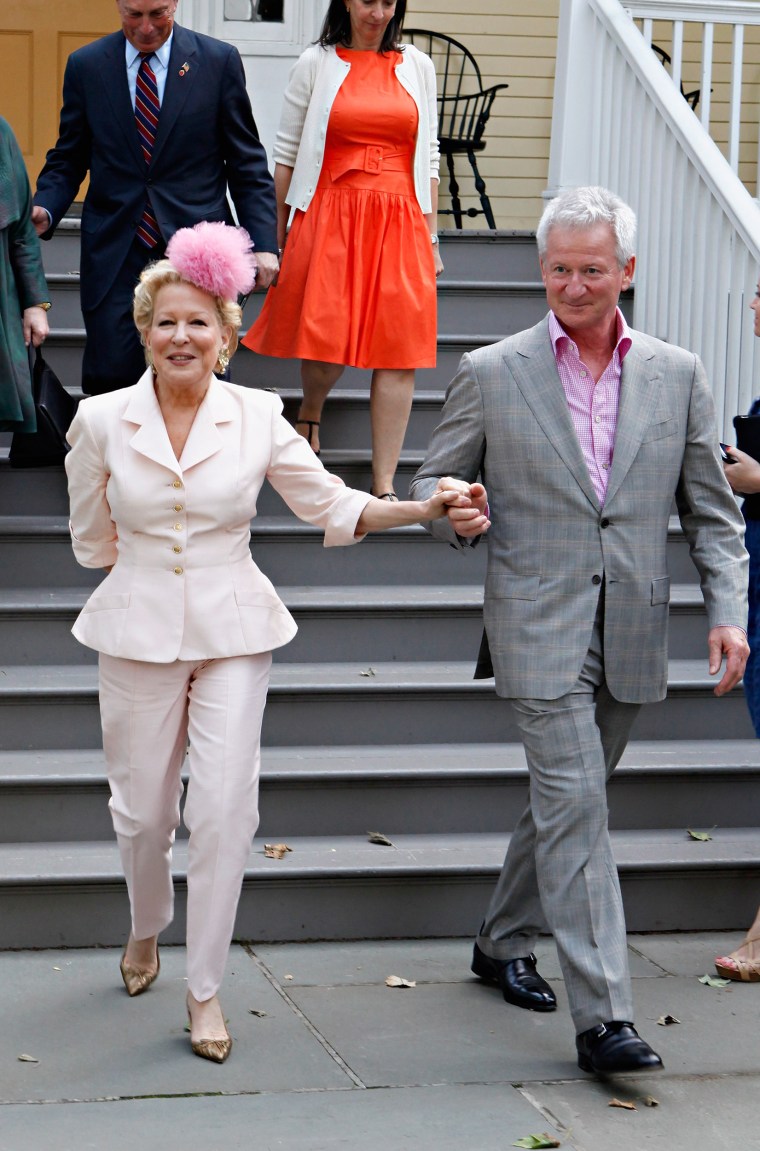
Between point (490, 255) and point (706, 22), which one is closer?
point (490, 255)

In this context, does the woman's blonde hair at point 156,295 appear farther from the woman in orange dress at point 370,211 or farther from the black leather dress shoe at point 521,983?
the woman in orange dress at point 370,211

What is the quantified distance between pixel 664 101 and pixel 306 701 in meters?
3.04

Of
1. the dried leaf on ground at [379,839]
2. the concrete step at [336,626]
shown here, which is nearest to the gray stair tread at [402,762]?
the dried leaf on ground at [379,839]

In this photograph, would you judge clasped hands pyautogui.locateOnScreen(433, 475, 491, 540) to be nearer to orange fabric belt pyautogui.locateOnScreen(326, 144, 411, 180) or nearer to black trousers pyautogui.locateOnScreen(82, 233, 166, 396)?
black trousers pyautogui.locateOnScreen(82, 233, 166, 396)

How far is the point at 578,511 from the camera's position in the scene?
383cm

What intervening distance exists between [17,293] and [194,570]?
2.16m

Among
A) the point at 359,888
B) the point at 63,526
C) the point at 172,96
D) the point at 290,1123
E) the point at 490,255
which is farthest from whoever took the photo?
the point at 490,255

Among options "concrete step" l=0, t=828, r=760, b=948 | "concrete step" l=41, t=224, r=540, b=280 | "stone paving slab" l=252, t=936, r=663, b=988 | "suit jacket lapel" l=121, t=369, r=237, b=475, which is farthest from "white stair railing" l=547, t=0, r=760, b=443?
"suit jacket lapel" l=121, t=369, r=237, b=475

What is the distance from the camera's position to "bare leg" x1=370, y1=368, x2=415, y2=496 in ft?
19.5

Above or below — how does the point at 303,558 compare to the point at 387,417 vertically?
below

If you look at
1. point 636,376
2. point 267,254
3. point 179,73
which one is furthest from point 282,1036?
point 179,73

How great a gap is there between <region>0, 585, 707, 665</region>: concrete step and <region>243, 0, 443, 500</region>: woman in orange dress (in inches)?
20.8

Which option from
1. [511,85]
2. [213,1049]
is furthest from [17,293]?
[511,85]

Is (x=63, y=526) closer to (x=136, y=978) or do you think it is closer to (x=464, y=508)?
(x=136, y=978)
